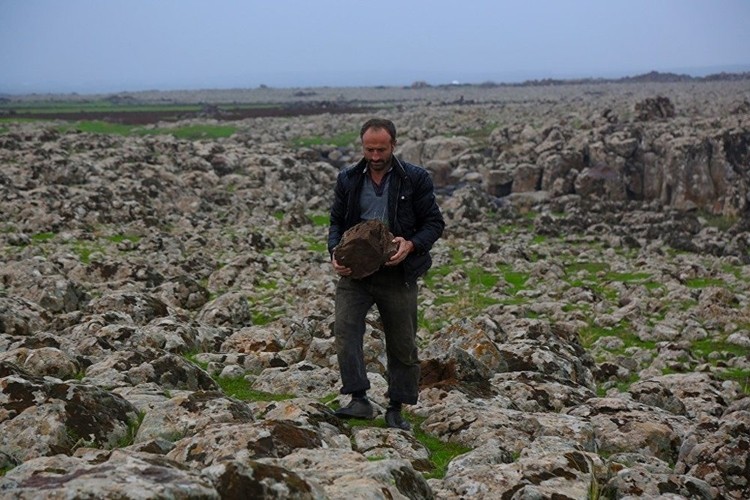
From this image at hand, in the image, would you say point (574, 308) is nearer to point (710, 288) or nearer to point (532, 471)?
point (710, 288)

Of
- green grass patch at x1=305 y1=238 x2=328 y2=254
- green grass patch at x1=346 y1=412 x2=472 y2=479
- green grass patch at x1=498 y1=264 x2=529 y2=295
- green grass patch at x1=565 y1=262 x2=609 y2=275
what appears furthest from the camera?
green grass patch at x1=305 y1=238 x2=328 y2=254

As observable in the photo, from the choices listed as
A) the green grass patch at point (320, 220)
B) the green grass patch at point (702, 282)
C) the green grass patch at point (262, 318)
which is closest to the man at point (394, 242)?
the green grass patch at point (262, 318)

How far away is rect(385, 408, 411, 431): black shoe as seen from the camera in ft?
28.9

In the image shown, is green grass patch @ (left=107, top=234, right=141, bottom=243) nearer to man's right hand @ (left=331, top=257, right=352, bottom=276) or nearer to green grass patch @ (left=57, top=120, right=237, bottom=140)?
man's right hand @ (left=331, top=257, right=352, bottom=276)

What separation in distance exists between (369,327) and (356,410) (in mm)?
5408

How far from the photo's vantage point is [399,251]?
8016 millimetres

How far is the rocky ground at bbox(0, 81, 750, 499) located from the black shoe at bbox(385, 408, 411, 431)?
200mm

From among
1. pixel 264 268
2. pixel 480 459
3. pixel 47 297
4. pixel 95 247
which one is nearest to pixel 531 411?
pixel 480 459

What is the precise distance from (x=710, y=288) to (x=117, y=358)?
1648 centimetres

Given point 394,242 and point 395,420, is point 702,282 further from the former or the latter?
point 394,242

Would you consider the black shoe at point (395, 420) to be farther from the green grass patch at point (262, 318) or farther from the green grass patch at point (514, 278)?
the green grass patch at point (514, 278)

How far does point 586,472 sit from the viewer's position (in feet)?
24.6

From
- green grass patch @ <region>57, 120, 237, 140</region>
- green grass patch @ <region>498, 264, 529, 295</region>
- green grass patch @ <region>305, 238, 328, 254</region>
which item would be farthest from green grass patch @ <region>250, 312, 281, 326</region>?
green grass patch @ <region>57, 120, 237, 140</region>

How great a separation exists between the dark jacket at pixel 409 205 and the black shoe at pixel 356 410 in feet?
5.35
